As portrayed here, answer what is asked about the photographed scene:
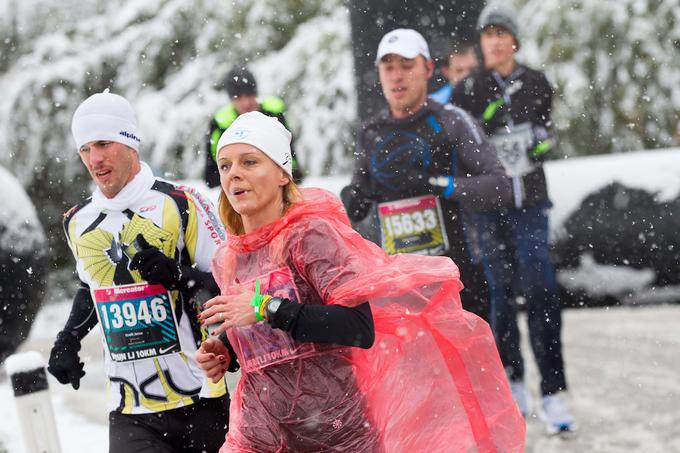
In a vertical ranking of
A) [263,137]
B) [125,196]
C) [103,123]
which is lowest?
[125,196]

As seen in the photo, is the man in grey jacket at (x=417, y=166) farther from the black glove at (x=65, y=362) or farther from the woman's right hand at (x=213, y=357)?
the woman's right hand at (x=213, y=357)

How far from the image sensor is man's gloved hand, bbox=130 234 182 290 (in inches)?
136

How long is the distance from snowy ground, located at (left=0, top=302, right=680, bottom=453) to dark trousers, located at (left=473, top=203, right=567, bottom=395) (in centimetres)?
39

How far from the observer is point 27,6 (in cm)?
1761

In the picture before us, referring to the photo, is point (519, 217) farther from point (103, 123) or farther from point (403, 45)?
point (103, 123)

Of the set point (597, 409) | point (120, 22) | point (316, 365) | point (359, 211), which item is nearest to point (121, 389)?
point (316, 365)

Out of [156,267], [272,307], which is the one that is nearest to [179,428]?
[156,267]

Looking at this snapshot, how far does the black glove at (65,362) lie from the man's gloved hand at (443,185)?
212 cm

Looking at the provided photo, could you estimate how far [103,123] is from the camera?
3.66 metres

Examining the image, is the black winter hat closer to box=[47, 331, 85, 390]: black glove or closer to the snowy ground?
the snowy ground

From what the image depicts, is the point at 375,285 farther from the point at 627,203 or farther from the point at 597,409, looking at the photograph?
the point at 627,203

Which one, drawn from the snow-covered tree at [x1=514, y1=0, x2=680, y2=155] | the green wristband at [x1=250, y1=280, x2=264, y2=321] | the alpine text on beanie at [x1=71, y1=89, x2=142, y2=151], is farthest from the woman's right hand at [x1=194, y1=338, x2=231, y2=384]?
the snow-covered tree at [x1=514, y1=0, x2=680, y2=155]

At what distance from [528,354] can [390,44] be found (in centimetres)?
391

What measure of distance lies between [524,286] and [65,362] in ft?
10.2
